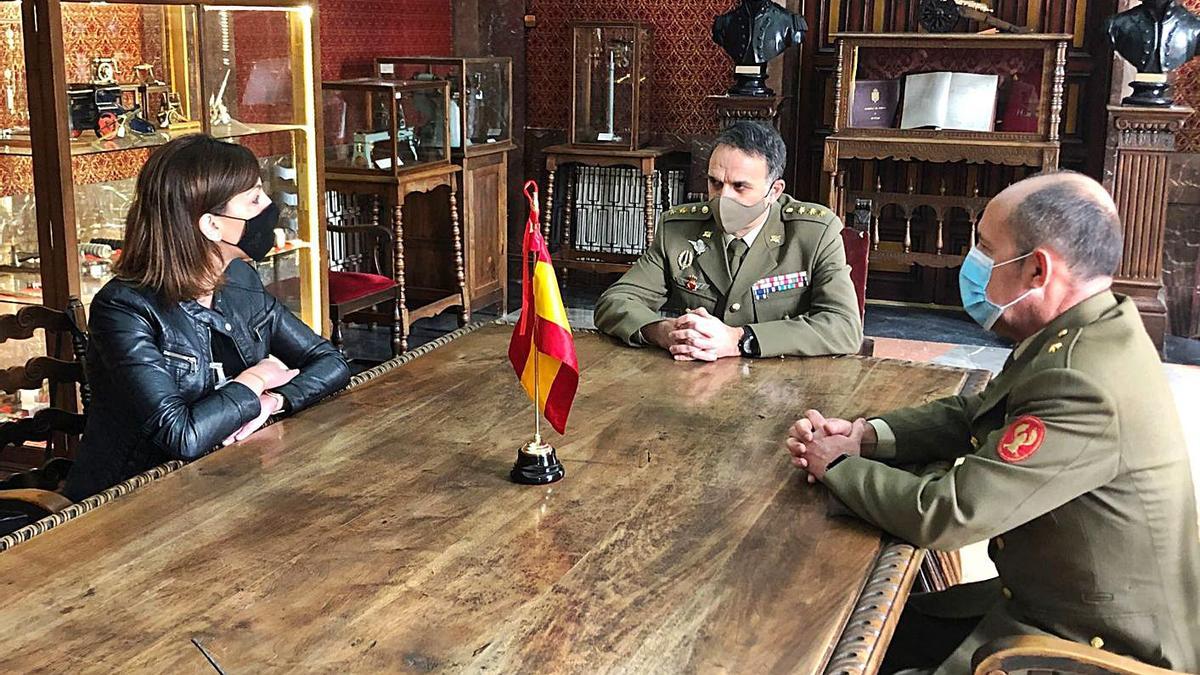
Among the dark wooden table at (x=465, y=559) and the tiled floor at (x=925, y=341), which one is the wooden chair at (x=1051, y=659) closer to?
the dark wooden table at (x=465, y=559)

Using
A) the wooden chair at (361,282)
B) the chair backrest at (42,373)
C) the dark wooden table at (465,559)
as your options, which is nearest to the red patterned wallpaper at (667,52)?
the wooden chair at (361,282)

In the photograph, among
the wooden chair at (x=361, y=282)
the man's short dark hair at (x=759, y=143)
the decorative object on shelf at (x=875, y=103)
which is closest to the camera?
the man's short dark hair at (x=759, y=143)

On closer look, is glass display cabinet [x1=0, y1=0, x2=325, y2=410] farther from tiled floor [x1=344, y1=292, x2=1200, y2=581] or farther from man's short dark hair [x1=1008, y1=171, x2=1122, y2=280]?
man's short dark hair [x1=1008, y1=171, x2=1122, y2=280]

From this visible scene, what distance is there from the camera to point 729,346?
10.2 feet

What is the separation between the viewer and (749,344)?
122 inches

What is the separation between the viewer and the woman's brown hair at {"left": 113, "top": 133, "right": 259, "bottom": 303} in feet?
8.61

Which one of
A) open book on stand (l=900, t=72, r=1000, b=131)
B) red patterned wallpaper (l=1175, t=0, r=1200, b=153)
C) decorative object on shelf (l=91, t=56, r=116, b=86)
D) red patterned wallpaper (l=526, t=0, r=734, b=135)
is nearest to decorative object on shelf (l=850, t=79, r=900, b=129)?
open book on stand (l=900, t=72, r=1000, b=131)

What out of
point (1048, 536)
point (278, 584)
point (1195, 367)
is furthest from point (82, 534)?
point (1195, 367)

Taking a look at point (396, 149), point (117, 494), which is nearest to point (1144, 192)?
point (396, 149)

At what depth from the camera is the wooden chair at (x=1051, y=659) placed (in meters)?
1.77

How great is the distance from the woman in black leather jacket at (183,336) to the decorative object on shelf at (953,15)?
16.0ft

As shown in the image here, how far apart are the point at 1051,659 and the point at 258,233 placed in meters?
1.84

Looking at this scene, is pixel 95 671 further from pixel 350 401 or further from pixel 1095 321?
→ pixel 1095 321

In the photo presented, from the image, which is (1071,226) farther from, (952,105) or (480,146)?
(952,105)
